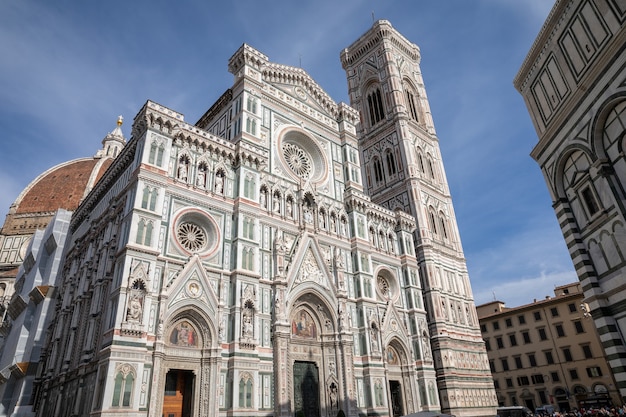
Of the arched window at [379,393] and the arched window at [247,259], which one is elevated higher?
the arched window at [247,259]

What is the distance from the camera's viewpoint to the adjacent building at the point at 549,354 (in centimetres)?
4281

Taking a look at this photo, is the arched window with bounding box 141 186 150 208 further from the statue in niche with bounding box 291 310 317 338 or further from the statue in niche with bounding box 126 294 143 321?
the statue in niche with bounding box 291 310 317 338

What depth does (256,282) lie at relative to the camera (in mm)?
22344

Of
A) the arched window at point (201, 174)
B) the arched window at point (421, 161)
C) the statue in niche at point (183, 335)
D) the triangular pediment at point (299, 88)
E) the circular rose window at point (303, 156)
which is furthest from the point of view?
the arched window at point (421, 161)

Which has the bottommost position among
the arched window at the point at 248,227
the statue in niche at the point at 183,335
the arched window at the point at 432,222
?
the statue in niche at the point at 183,335

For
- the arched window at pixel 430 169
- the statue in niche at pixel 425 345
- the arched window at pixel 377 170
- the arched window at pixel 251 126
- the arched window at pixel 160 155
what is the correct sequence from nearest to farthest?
the arched window at pixel 160 155 < the arched window at pixel 251 126 < the statue in niche at pixel 425 345 < the arched window at pixel 430 169 < the arched window at pixel 377 170

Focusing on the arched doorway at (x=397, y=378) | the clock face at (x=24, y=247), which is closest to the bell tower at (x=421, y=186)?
the arched doorway at (x=397, y=378)

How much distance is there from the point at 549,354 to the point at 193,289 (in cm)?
4221

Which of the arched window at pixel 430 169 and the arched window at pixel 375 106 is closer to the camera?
the arched window at pixel 430 169

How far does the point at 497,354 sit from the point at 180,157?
1781 inches

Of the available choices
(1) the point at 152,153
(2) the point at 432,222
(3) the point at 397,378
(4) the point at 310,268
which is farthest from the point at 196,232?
(2) the point at 432,222

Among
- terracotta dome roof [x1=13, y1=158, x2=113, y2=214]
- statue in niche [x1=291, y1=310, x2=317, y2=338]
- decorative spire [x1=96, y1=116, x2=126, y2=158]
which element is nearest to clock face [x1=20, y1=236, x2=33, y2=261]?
terracotta dome roof [x1=13, y1=158, x2=113, y2=214]

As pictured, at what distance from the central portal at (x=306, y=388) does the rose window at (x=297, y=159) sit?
12536mm

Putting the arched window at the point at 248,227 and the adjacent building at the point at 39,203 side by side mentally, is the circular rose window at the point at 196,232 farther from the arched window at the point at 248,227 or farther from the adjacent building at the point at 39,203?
the adjacent building at the point at 39,203
